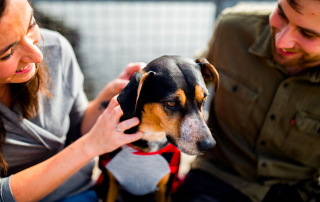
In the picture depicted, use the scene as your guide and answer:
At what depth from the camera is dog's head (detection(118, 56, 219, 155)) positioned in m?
1.55

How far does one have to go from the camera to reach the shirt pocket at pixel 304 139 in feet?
6.52

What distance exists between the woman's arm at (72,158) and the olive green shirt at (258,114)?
1.03m

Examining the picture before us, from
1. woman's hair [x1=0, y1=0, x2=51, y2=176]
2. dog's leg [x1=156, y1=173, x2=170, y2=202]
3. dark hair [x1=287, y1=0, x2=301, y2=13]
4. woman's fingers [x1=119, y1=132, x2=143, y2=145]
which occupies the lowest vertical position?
dog's leg [x1=156, y1=173, x2=170, y2=202]

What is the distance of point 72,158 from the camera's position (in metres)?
1.70

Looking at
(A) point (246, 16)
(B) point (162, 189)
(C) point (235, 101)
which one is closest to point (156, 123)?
(B) point (162, 189)

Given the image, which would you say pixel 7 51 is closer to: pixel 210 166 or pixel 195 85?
pixel 195 85

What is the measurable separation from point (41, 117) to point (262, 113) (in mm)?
1739

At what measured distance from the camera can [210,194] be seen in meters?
2.22

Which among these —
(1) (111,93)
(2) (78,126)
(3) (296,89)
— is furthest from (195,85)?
(2) (78,126)

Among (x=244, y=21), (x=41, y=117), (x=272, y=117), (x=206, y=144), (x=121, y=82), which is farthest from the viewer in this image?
(x=244, y=21)

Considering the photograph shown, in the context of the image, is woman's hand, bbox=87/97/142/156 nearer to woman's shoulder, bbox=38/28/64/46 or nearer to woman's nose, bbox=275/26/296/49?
woman's shoulder, bbox=38/28/64/46

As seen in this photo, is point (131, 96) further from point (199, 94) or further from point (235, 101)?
point (235, 101)

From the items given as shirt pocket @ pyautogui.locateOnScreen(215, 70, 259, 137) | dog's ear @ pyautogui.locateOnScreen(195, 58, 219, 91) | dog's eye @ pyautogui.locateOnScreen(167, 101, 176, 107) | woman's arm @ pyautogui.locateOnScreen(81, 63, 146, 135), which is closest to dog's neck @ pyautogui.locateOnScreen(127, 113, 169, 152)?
dog's eye @ pyautogui.locateOnScreen(167, 101, 176, 107)

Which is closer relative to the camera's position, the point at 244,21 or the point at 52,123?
the point at 52,123
